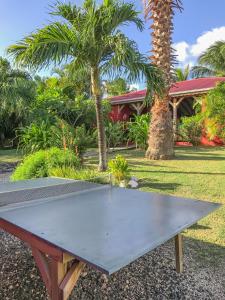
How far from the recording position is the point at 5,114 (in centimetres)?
1825

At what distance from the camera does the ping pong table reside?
1810 millimetres

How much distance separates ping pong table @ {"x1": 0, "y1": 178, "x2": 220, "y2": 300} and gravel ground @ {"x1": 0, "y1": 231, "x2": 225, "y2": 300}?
0.23m

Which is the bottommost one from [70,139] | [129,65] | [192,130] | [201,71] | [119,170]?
[119,170]

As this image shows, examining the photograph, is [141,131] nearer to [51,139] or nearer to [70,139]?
[70,139]

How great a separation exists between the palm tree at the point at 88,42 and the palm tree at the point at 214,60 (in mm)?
19451

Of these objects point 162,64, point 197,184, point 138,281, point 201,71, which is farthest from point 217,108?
point 201,71

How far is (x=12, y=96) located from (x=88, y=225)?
1602cm

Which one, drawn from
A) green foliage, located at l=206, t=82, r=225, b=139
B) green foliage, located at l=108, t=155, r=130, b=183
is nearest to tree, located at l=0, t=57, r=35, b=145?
green foliage, located at l=206, t=82, r=225, b=139

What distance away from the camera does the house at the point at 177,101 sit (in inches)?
621

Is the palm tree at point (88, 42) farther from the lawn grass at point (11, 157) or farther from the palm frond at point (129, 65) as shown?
the lawn grass at point (11, 157)

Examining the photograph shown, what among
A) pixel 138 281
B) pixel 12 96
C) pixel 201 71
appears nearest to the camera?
pixel 138 281

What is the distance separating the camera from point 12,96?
16.7 metres

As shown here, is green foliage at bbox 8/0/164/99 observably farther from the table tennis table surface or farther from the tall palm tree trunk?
the table tennis table surface

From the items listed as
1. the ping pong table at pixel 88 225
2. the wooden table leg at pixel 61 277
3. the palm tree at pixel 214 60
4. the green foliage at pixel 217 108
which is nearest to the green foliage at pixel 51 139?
the green foliage at pixel 217 108
